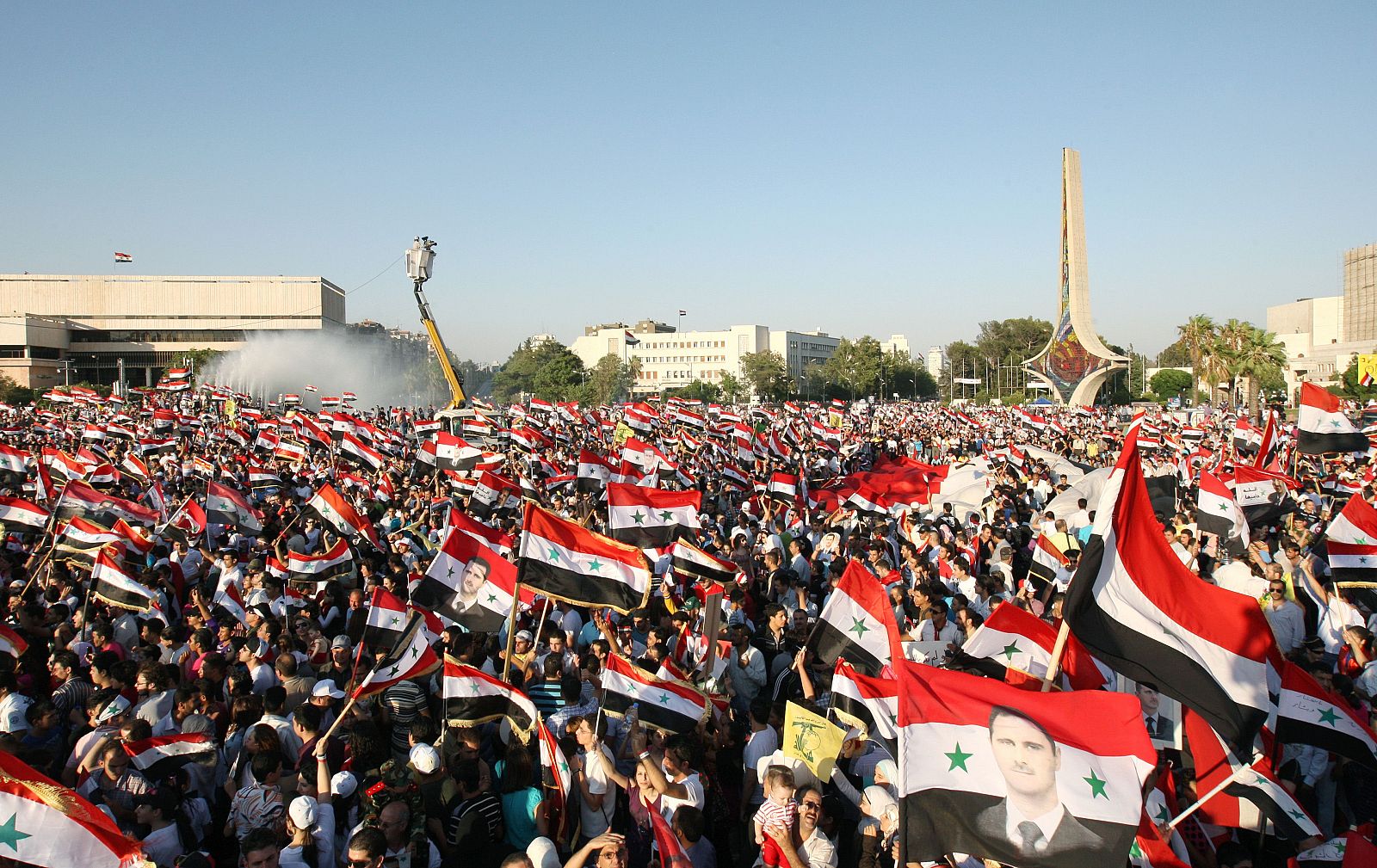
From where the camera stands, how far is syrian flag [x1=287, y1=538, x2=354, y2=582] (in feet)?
36.0

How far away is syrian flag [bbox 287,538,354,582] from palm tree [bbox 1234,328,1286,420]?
5224 centimetres

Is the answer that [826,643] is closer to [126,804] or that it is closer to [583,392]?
[126,804]

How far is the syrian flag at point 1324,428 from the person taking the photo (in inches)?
618

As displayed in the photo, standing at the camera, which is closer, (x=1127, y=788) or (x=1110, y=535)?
(x=1127, y=788)

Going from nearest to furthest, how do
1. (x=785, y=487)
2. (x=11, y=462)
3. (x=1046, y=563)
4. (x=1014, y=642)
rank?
(x=1014, y=642), (x=1046, y=563), (x=785, y=487), (x=11, y=462)

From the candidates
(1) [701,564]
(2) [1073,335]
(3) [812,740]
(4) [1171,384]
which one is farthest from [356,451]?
(4) [1171,384]

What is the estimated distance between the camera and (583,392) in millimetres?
93250

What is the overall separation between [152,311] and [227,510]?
353ft

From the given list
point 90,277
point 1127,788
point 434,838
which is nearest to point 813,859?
point 1127,788

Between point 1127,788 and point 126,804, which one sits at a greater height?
point 1127,788

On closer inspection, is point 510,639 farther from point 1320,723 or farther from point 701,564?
point 1320,723

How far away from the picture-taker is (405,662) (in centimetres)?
692

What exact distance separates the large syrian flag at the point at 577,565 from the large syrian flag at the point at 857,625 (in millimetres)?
1533

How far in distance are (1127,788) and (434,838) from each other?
3637mm
